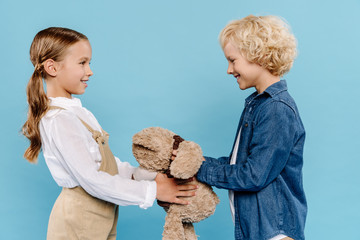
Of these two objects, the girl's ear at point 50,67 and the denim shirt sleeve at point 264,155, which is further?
the girl's ear at point 50,67

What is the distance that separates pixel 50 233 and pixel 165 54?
1.44 metres

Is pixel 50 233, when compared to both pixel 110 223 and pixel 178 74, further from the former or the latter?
pixel 178 74

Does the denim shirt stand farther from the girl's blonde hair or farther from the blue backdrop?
the blue backdrop

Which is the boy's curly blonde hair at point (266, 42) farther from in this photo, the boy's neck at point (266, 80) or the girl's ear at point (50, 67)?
the girl's ear at point (50, 67)

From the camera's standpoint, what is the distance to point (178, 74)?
2613mm

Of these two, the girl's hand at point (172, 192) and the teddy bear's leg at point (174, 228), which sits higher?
the girl's hand at point (172, 192)

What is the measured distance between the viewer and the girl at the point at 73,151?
1.42 m

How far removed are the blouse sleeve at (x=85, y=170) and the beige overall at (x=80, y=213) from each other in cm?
7

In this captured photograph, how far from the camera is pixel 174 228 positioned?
A: 145 cm

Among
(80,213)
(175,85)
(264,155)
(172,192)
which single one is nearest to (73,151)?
(80,213)

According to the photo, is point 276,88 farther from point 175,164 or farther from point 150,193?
point 150,193

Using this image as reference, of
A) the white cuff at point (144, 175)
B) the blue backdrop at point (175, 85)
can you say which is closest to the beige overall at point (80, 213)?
the white cuff at point (144, 175)

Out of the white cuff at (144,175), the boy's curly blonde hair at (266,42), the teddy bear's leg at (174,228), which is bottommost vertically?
the teddy bear's leg at (174,228)

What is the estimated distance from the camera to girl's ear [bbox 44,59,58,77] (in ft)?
4.91
